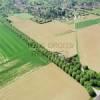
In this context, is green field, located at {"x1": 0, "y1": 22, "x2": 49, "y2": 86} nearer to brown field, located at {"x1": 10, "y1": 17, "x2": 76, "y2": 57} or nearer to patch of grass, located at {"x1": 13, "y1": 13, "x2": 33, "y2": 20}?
brown field, located at {"x1": 10, "y1": 17, "x2": 76, "y2": 57}

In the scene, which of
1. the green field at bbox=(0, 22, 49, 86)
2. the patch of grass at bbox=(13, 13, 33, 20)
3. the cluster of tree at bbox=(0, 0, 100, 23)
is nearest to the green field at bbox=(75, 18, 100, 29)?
the cluster of tree at bbox=(0, 0, 100, 23)

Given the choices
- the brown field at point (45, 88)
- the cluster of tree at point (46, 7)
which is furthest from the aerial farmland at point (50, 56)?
the cluster of tree at point (46, 7)

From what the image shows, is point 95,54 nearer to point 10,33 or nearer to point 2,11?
point 10,33

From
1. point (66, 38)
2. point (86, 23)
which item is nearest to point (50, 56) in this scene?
point (66, 38)

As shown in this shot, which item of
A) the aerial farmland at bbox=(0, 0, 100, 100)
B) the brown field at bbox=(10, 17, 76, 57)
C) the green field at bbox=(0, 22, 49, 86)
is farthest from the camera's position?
the brown field at bbox=(10, 17, 76, 57)

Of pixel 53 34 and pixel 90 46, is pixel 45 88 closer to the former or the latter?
pixel 90 46

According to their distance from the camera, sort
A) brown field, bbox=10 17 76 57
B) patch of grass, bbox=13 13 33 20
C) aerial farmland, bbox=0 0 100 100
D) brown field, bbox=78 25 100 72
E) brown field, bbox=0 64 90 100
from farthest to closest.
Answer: patch of grass, bbox=13 13 33 20 < brown field, bbox=10 17 76 57 < brown field, bbox=78 25 100 72 < aerial farmland, bbox=0 0 100 100 < brown field, bbox=0 64 90 100

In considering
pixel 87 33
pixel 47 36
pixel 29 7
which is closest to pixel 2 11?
pixel 29 7
